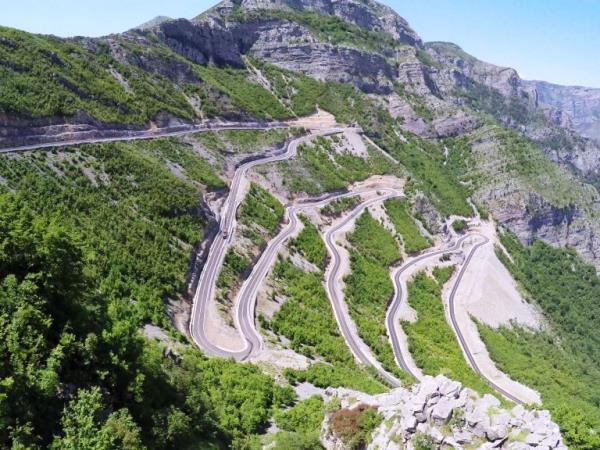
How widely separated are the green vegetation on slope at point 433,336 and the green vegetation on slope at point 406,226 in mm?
9647

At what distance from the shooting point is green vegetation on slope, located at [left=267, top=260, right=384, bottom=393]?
53.9 meters

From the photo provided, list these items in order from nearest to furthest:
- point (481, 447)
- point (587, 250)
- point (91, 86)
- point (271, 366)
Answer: point (481, 447), point (271, 366), point (91, 86), point (587, 250)

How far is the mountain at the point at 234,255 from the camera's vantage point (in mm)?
28219

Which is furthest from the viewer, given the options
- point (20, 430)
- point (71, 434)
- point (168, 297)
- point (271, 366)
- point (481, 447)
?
point (168, 297)

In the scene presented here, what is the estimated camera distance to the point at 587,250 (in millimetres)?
191750

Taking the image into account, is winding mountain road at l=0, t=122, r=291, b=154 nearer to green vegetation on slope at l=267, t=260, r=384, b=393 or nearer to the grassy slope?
the grassy slope

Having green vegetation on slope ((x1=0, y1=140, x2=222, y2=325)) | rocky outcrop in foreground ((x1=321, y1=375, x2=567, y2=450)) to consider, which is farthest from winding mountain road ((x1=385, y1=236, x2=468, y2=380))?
rocky outcrop in foreground ((x1=321, y1=375, x2=567, y2=450))

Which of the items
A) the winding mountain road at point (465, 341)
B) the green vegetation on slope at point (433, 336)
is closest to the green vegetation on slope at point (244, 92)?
the green vegetation on slope at point (433, 336)

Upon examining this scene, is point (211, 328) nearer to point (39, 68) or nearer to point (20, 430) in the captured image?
point (20, 430)

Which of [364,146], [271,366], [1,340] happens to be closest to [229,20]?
[364,146]

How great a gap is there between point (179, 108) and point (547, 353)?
3960 inches

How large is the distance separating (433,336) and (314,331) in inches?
1145

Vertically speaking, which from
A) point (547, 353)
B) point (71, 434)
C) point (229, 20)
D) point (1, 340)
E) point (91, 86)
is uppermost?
point (229, 20)

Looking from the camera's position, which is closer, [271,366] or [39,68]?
[271,366]
